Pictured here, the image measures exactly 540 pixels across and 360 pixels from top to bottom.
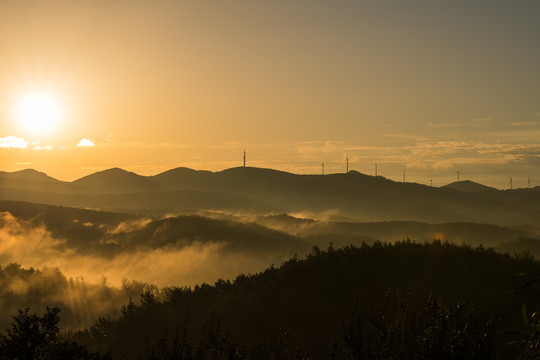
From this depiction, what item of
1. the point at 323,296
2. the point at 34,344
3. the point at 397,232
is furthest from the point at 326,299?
the point at 397,232

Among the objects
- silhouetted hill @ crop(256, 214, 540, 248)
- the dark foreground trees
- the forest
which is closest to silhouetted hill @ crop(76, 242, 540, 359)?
the forest

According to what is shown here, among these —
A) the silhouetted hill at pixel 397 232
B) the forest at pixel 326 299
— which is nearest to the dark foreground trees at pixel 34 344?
the forest at pixel 326 299

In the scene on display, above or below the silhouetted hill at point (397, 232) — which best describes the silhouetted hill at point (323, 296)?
above

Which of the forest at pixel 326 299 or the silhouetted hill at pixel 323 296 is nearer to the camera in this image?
the forest at pixel 326 299

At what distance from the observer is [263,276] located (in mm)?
28547

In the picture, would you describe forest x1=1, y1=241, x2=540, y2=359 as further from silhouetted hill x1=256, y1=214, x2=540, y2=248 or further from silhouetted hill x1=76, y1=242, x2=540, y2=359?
silhouetted hill x1=256, y1=214, x2=540, y2=248

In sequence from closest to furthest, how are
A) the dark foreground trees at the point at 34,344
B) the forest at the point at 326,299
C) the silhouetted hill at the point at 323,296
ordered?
the dark foreground trees at the point at 34,344, the forest at the point at 326,299, the silhouetted hill at the point at 323,296

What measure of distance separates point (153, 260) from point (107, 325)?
74.0m

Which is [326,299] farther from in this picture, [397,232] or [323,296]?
[397,232]

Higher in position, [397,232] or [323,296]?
Result: [323,296]

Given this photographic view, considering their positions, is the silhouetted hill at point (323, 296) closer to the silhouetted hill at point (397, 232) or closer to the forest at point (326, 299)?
the forest at point (326, 299)

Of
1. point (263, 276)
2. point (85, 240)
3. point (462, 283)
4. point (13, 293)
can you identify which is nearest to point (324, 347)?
point (462, 283)

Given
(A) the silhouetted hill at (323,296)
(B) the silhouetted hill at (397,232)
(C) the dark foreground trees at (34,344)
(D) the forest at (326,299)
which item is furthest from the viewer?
(B) the silhouetted hill at (397,232)

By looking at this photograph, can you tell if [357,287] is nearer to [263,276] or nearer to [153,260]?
[263,276]
